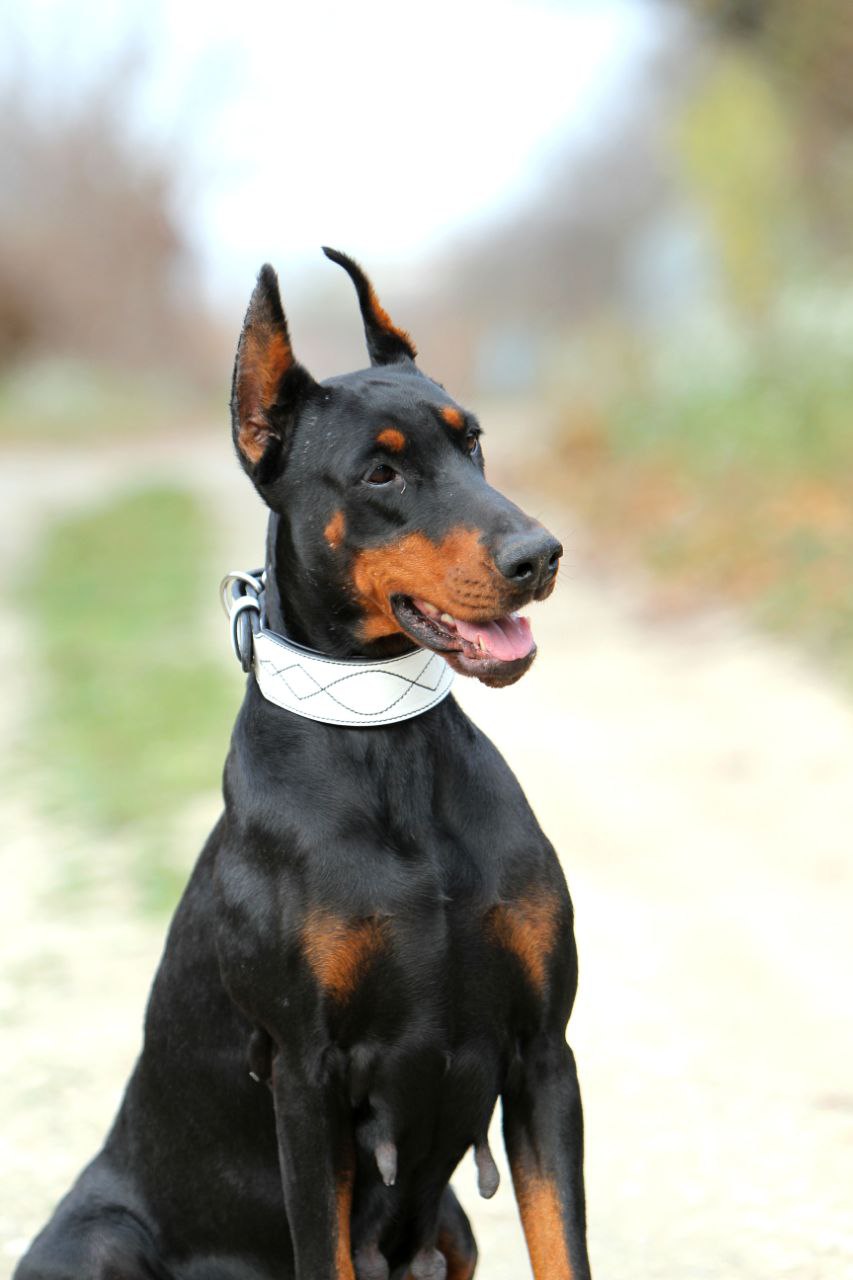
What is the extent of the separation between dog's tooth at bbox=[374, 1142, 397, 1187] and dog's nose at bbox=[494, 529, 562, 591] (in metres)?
0.87

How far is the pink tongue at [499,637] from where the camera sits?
2514 millimetres

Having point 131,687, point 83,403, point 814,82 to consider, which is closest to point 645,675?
point 131,687

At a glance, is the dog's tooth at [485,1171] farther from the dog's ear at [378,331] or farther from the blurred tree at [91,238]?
the blurred tree at [91,238]

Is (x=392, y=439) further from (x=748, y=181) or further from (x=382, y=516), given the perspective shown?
(x=748, y=181)

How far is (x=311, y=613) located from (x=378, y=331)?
1.93 ft

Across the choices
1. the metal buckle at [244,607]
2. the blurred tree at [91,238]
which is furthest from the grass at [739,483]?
the blurred tree at [91,238]

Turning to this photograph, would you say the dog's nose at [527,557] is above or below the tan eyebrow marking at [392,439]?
below

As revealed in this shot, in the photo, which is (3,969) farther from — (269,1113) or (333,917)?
(333,917)

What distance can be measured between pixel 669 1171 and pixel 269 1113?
1.47 metres

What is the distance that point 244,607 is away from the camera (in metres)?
2.78

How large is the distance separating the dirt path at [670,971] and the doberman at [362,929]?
0.91 meters

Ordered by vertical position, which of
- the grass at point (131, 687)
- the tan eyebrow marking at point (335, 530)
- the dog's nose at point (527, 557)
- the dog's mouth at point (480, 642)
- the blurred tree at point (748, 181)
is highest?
the blurred tree at point (748, 181)

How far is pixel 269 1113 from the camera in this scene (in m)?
2.69

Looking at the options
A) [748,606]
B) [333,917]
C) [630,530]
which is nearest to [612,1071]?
[333,917]
